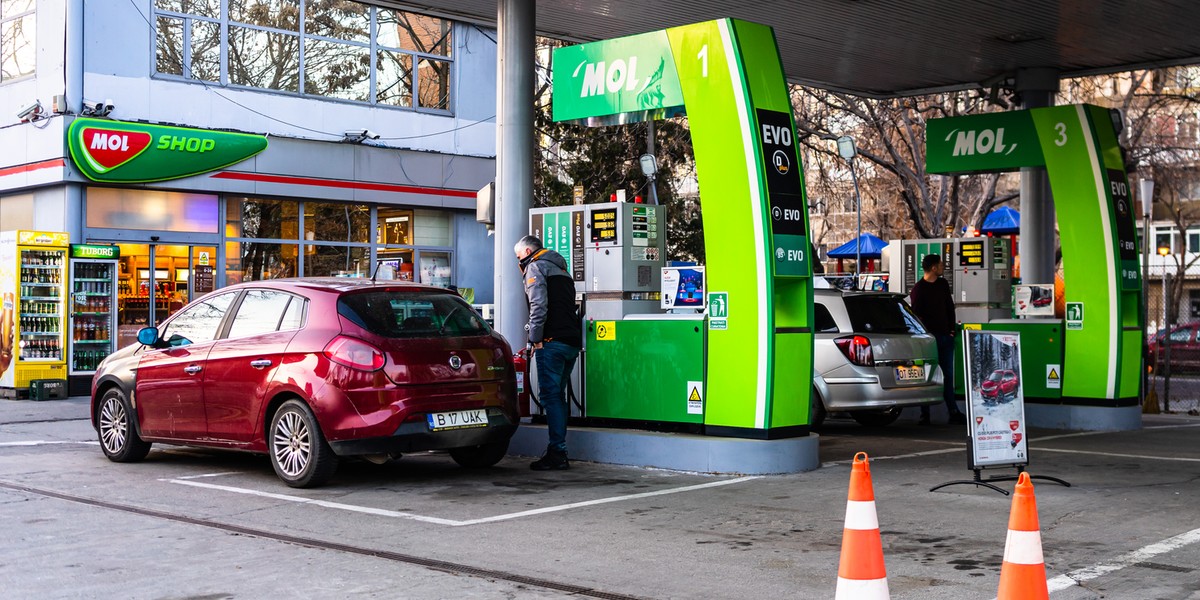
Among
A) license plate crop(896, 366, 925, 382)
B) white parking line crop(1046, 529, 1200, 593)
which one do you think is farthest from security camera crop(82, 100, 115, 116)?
white parking line crop(1046, 529, 1200, 593)

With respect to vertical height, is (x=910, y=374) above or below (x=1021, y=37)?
below

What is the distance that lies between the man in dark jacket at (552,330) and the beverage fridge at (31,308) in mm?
11483

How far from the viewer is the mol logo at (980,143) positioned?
15695 millimetres

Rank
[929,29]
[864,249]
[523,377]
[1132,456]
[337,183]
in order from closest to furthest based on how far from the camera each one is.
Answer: [1132,456]
[523,377]
[929,29]
[337,183]
[864,249]

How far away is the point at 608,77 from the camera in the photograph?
11477 mm

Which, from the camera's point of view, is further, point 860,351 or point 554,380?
point 860,351

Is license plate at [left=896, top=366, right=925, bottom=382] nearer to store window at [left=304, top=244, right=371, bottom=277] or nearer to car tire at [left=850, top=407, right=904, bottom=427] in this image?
car tire at [left=850, top=407, right=904, bottom=427]

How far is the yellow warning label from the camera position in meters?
11.4

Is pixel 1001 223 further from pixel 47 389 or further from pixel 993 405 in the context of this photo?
pixel 993 405

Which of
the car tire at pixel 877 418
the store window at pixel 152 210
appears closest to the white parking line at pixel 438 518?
the car tire at pixel 877 418

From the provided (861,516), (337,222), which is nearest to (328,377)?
(861,516)

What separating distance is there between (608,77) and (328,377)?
390 cm

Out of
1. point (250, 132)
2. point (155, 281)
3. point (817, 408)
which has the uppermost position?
point (250, 132)

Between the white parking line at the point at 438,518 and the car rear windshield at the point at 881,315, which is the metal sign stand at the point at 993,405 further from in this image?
the car rear windshield at the point at 881,315
